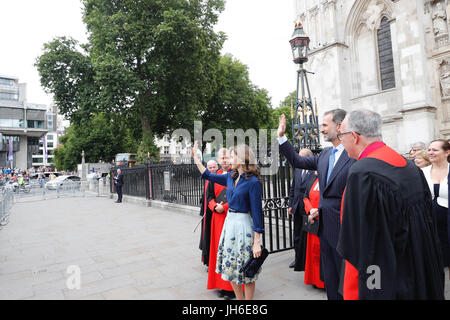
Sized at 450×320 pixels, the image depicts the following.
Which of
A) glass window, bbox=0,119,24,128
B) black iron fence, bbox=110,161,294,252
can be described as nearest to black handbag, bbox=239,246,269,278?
black iron fence, bbox=110,161,294,252

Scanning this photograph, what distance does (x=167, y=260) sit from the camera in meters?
5.13

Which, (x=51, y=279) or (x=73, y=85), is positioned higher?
(x=73, y=85)

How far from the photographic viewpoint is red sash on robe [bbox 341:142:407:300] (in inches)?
66.7

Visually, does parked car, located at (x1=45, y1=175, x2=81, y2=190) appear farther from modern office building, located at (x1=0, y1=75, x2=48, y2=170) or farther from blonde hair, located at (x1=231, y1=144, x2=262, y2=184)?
modern office building, located at (x1=0, y1=75, x2=48, y2=170)

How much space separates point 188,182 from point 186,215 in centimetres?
115

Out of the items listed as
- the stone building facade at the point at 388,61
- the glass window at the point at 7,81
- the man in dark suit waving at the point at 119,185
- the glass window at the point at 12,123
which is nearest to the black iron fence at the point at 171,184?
the man in dark suit waving at the point at 119,185

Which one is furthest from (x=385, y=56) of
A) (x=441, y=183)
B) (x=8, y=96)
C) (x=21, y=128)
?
(x=8, y=96)

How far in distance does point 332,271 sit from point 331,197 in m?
0.66

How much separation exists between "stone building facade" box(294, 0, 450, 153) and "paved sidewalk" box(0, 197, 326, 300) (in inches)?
481

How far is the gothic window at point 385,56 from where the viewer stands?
15797 mm

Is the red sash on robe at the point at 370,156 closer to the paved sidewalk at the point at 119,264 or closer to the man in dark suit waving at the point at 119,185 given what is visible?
the paved sidewalk at the point at 119,264

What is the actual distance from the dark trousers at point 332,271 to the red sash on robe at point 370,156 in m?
0.77
